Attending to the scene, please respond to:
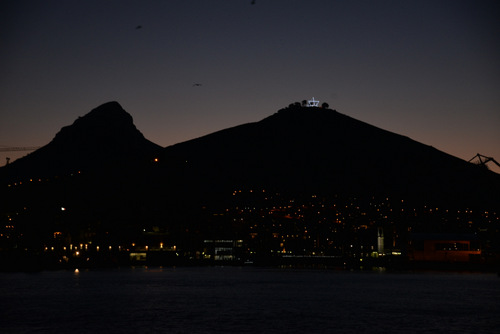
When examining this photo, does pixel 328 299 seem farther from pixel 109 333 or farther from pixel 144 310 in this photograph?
pixel 109 333

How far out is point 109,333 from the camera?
1844 inches

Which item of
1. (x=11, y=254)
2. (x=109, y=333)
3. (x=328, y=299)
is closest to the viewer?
(x=109, y=333)

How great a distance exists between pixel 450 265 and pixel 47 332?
4613 inches

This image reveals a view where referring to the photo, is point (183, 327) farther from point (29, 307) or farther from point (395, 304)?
point (395, 304)

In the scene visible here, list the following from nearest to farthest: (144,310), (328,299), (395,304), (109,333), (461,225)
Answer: (109,333), (144,310), (395,304), (328,299), (461,225)

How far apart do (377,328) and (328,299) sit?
26424 millimetres

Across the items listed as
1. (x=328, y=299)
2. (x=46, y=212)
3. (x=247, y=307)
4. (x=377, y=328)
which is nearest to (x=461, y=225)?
(x=46, y=212)

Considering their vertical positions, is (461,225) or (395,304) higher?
(461,225)

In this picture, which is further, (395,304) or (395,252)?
(395,252)

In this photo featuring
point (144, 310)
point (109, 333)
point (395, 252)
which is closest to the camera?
point (109, 333)

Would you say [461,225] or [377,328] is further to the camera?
[461,225]

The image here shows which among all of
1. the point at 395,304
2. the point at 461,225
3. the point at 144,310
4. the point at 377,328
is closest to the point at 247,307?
the point at 144,310

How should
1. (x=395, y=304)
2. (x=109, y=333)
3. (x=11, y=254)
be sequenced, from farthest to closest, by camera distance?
(x=11, y=254)
(x=395, y=304)
(x=109, y=333)

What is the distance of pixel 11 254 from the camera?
16338 cm
